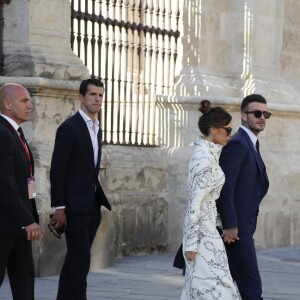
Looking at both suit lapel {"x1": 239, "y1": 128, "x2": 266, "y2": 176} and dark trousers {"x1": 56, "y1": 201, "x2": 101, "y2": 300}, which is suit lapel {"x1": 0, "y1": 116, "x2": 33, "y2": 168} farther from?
suit lapel {"x1": 239, "y1": 128, "x2": 266, "y2": 176}

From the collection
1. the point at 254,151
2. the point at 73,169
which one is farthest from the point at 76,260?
the point at 254,151

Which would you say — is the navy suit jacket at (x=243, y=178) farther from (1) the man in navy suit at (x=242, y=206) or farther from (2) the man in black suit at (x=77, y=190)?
(2) the man in black suit at (x=77, y=190)

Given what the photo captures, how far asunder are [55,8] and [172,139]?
3062 mm

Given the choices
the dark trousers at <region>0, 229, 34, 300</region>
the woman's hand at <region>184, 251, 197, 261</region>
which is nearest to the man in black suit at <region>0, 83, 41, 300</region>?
the dark trousers at <region>0, 229, 34, 300</region>

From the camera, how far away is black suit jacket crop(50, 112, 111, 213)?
8648 mm

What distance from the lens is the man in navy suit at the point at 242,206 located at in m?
8.07

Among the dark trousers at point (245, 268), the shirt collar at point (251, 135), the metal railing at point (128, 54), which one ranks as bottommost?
the dark trousers at point (245, 268)

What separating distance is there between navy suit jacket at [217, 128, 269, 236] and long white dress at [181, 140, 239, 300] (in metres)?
0.36

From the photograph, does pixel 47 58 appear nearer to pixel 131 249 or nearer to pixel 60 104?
pixel 60 104

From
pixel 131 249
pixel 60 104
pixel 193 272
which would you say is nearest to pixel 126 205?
pixel 131 249

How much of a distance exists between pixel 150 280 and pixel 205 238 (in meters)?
3.77

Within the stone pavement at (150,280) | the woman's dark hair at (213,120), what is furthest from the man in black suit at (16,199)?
the stone pavement at (150,280)

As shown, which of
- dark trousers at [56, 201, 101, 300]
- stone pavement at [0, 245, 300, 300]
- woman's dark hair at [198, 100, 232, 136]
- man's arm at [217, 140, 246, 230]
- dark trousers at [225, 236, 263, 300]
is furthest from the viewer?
stone pavement at [0, 245, 300, 300]

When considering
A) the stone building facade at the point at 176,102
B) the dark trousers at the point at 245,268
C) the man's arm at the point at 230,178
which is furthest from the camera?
the stone building facade at the point at 176,102
